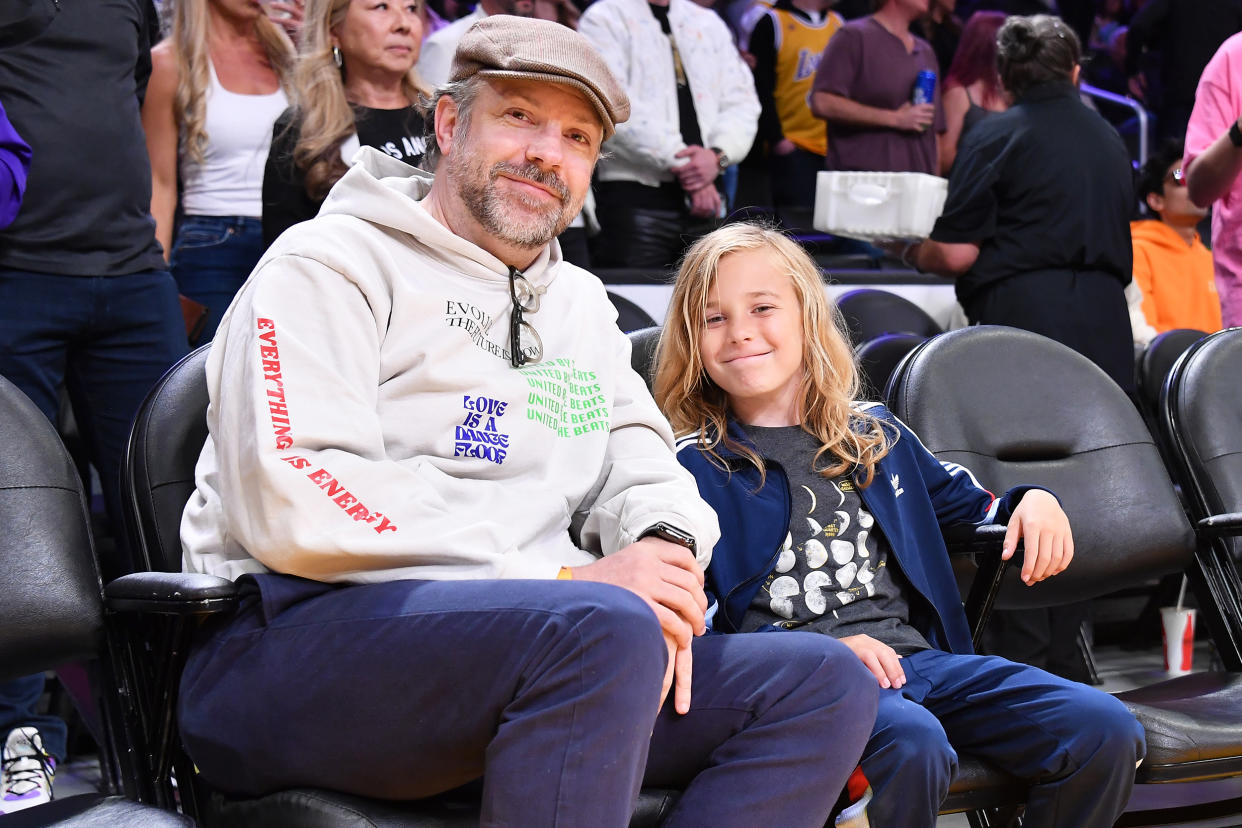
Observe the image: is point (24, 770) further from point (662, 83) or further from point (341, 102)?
point (662, 83)

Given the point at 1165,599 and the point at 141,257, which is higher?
the point at 141,257

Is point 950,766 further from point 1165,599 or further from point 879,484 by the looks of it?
point 1165,599

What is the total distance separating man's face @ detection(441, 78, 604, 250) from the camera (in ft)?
6.14

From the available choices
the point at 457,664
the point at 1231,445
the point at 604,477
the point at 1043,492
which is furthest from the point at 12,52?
the point at 1231,445

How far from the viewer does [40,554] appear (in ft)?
5.69

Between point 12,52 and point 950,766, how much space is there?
6.51 ft

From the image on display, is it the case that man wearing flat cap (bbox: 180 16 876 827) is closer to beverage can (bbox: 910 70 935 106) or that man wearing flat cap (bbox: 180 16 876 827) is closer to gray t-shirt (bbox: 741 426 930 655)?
Result: gray t-shirt (bbox: 741 426 930 655)

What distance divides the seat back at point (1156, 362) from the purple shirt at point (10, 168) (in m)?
3.07

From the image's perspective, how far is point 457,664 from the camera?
1.42 metres

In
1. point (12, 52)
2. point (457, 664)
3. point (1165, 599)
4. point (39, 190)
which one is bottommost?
point (1165, 599)

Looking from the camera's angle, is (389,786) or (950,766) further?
(950,766)

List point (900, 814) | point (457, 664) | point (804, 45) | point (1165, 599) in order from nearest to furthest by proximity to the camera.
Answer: point (457, 664) → point (900, 814) → point (1165, 599) → point (804, 45)

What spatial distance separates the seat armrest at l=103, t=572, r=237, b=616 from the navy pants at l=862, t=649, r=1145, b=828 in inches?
33.0

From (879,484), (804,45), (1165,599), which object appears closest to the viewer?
(879,484)
